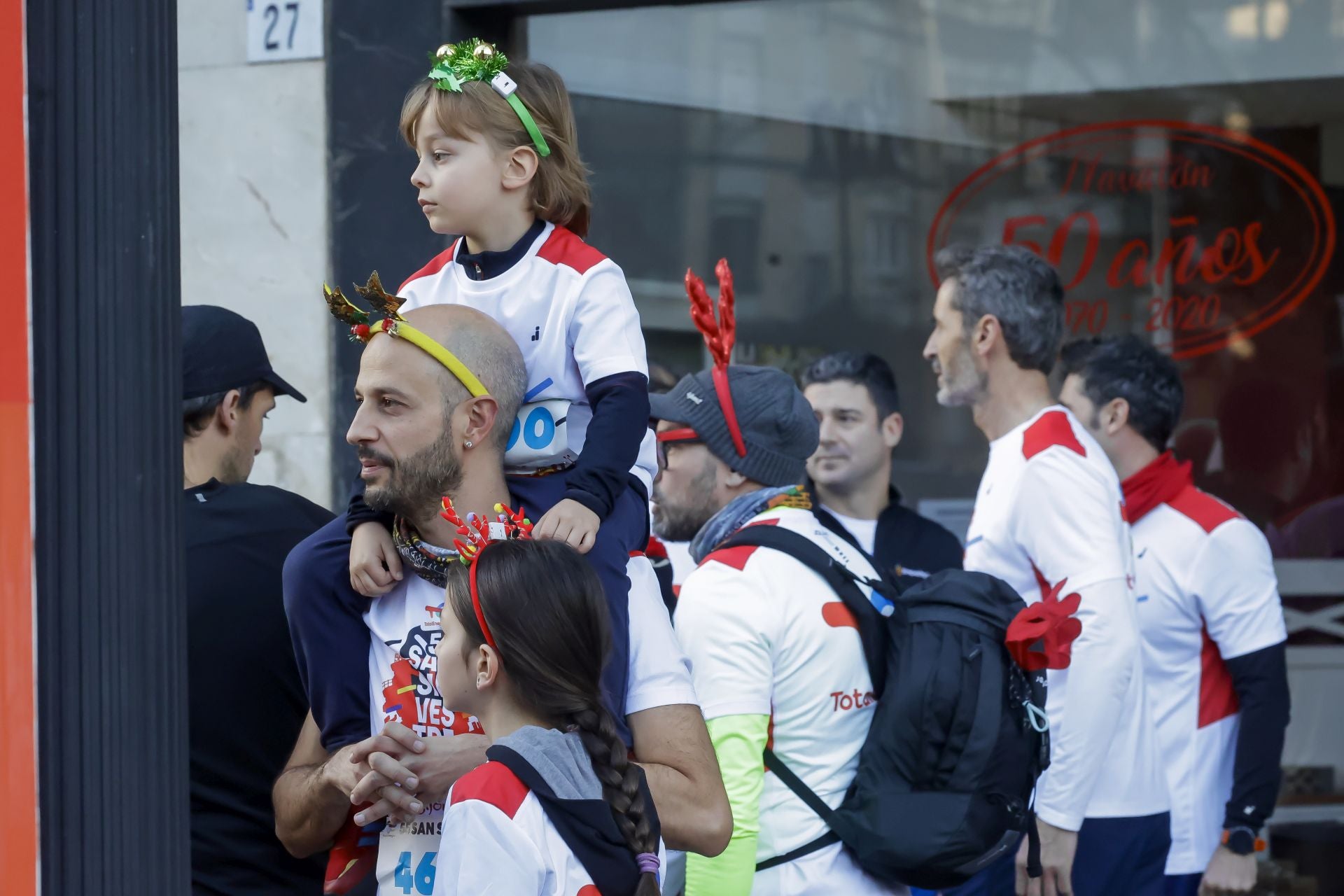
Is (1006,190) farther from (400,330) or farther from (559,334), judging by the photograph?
(400,330)

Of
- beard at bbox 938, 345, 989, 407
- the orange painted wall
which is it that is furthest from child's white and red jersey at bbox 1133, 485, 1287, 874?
the orange painted wall

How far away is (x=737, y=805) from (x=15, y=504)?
1.60 meters

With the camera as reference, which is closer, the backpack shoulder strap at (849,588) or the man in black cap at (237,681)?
Result: the man in black cap at (237,681)

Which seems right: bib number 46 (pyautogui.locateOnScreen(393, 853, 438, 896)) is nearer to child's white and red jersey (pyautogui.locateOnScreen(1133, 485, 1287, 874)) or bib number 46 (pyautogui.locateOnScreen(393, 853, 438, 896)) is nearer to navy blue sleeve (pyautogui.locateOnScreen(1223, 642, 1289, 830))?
child's white and red jersey (pyautogui.locateOnScreen(1133, 485, 1287, 874))

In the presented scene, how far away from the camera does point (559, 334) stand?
8.18ft

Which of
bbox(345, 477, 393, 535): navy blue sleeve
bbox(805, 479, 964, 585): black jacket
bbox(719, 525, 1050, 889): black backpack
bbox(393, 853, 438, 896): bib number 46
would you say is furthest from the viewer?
bbox(805, 479, 964, 585): black jacket

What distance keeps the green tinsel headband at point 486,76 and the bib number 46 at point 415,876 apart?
113 cm

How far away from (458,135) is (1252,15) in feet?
15.2

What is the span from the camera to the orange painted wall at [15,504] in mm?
1620

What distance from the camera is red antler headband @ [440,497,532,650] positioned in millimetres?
2145

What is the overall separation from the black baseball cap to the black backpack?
3.36ft

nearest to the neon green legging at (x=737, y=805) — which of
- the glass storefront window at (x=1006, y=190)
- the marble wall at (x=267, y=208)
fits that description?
the marble wall at (x=267, y=208)

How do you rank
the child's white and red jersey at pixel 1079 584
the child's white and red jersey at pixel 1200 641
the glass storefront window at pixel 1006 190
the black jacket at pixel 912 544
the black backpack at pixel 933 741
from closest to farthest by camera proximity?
1. the black backpack at pixel 933 741
2. the child's white and red jersey at pixel 1079 584
3. the child's white and red jersey at pixel 1200 641
4. the black jacket at pixel 912 544
5. the glass storefront window at pixel 1006 190

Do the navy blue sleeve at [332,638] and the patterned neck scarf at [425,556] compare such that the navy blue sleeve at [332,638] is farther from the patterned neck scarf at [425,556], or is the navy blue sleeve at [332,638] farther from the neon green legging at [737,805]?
the neon green legging at [737,805]
